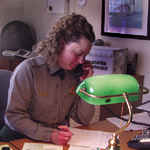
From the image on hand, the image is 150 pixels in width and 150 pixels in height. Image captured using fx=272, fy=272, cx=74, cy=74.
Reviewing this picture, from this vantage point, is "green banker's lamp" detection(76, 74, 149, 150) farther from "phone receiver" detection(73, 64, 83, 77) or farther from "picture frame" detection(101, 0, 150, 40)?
"picture frame" detection(101, 0, 150, 40)

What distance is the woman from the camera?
1.38 m

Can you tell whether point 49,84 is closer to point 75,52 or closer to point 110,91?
point 75,52

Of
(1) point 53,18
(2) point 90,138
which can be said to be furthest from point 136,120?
(1) point 53,18

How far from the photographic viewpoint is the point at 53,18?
3447 mm

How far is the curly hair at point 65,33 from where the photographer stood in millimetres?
1438

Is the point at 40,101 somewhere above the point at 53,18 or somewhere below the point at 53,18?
below

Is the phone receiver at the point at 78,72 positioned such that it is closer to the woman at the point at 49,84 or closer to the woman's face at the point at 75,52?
the woman at the point at 49,84

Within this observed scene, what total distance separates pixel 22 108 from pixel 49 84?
0.21 meters

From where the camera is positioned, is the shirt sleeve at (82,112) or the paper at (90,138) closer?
the paper at (90,138)

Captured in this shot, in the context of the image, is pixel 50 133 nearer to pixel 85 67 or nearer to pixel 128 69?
pixel 85 67

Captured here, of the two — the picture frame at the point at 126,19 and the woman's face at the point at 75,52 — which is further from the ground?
the picture frame at the point at 126,19

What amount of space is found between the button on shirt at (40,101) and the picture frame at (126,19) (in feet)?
3.33

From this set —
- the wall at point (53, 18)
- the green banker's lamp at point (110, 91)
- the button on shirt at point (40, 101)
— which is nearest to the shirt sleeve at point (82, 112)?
the button on shirt at point (40, 101)

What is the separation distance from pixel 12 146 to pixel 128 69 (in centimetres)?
150
